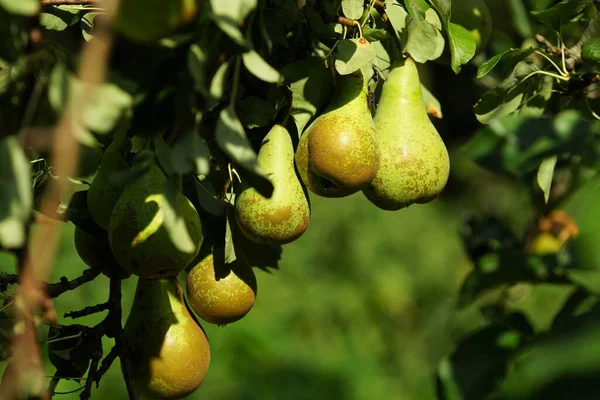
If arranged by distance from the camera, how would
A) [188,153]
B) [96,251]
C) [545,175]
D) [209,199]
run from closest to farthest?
1. [188,153]
2. [209,199]
3. [96,251]
4. [545,175]

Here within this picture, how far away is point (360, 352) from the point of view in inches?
117

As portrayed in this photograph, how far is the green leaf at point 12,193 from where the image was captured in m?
0.54

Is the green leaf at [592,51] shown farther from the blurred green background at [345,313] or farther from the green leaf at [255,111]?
the blurred green background at [345,313]

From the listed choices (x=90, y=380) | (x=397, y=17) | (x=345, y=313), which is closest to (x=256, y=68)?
(x=397, y=17)

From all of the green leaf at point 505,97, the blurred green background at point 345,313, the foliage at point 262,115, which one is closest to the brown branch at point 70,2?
the foliage at point 262,115

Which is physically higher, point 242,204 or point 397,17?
point 397,17

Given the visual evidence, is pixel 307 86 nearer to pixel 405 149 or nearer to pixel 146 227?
pixel 405 149

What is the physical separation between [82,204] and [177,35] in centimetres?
31

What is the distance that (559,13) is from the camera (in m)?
1.04

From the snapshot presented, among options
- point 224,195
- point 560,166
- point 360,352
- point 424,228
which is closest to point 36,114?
point 224,195

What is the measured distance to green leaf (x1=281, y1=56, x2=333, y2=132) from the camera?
830 mm

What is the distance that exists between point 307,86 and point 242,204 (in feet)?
0.47

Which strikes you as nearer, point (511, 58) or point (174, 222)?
point (174, 222)

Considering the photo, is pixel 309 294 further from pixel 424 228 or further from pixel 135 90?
pixel 135 90
